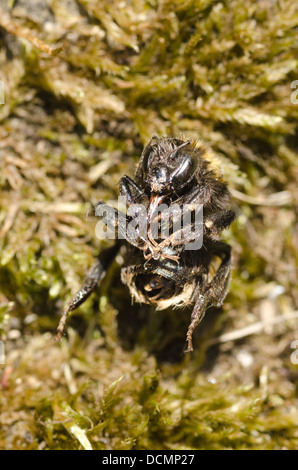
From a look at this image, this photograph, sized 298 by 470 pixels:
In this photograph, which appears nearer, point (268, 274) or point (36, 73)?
point (36, 73)

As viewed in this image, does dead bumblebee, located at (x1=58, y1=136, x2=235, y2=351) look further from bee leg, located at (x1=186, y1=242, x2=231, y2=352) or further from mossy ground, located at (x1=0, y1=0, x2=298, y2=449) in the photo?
mossy ground, located at (x1=0, y1=0, x2=298, y2=449)

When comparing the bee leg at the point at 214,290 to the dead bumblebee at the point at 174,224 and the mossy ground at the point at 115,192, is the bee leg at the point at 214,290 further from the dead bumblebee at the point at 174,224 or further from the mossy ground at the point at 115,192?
the mossy ground at the point at 115,192

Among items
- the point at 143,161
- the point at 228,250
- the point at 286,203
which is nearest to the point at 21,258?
the point at 143,161

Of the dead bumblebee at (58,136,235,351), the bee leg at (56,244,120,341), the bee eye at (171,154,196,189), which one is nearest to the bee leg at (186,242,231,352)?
the dead bumblebee at (58,136,235,351)

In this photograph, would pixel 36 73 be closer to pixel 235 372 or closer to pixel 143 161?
pixel 143 161

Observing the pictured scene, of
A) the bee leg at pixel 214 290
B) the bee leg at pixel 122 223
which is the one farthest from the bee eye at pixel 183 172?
the bee leg at pixel 214 290

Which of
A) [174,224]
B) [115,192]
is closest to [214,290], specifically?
[174,224]

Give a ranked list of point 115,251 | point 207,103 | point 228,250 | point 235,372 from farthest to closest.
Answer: point 235,372
point 207,103
point 115,251
point 228,250
